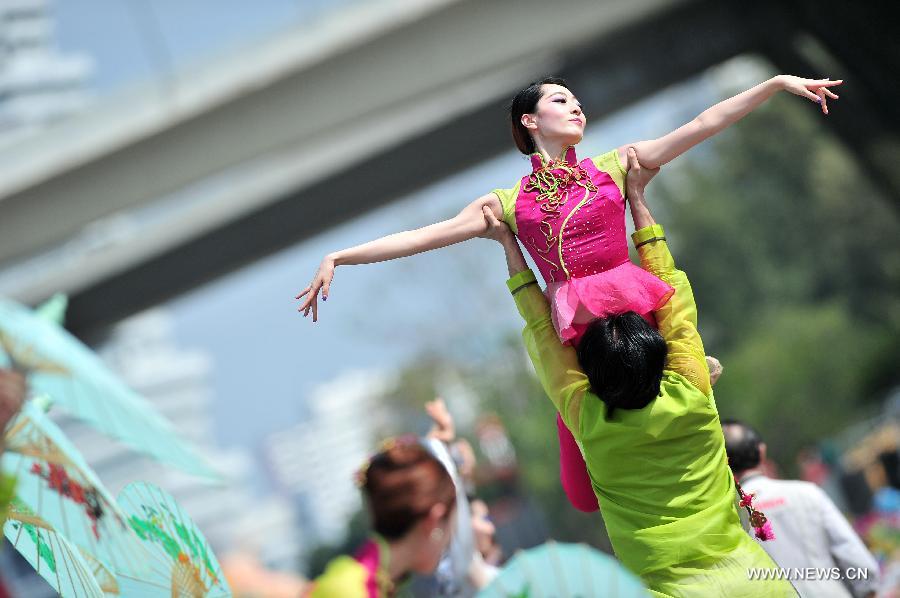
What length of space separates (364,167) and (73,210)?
4.31m

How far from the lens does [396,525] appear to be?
146 inches

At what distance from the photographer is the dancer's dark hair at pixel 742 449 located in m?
5.07

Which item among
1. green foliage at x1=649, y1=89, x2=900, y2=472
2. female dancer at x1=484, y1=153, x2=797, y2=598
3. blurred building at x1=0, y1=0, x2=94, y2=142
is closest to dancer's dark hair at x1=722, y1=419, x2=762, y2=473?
female dancer at x1=484, y1=153, x2=797, y2=598

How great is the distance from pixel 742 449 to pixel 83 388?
226 centimetres

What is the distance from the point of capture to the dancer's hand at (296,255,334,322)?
380cm

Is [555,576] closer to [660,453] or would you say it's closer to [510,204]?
[660,453]

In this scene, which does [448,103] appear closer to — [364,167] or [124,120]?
[364,167]

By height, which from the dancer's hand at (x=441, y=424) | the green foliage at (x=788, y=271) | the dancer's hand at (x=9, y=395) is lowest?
the green foliage at (x=788, y=271)

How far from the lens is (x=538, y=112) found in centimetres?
419

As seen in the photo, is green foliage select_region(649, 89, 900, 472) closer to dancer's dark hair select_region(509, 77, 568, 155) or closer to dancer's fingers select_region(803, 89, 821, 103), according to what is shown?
dancer's dark hair select_region(509, 77, 568, 155)

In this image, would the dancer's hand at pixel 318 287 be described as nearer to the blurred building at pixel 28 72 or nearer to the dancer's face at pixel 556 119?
the dancer's face at pixel 556 119

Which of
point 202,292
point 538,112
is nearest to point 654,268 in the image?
point 538,112

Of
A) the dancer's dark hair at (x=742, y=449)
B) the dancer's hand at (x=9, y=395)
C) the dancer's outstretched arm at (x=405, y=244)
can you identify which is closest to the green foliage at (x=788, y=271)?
the dancer's dark hair at (x=742, y=449)

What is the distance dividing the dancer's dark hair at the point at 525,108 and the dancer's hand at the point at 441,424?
110cm
